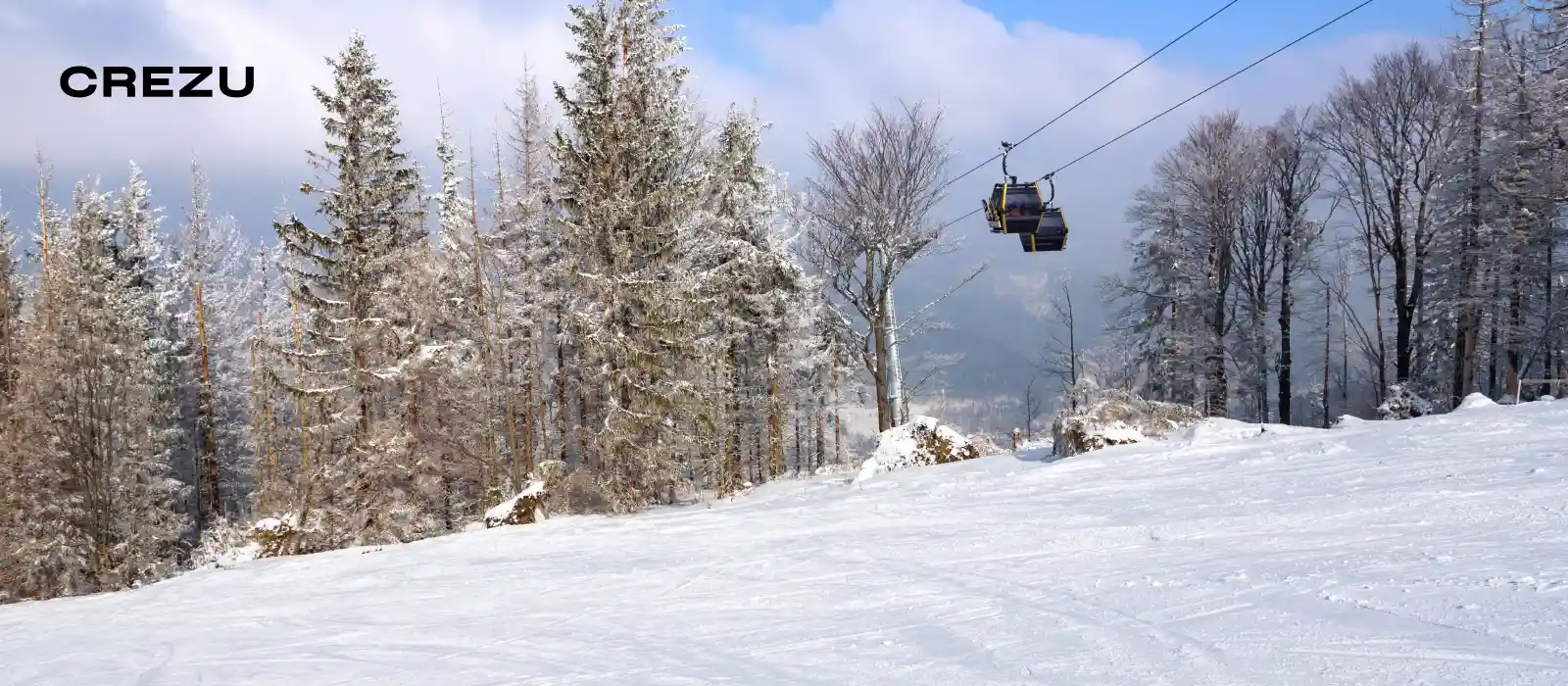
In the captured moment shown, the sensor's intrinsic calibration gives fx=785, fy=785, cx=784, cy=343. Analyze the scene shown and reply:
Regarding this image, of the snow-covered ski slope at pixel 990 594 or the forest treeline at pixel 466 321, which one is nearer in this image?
the snow-covered ski slope at pixel 990 594

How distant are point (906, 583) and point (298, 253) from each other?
56.6ft

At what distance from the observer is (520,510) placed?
14.4 m

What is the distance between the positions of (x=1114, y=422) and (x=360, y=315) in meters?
16.7

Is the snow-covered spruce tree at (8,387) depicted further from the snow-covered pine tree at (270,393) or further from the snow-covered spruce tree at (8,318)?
the snow-covered pine tree at (270,393)

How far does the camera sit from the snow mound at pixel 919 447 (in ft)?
55.1

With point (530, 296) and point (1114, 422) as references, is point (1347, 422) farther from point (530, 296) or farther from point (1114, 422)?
point (530, 296)

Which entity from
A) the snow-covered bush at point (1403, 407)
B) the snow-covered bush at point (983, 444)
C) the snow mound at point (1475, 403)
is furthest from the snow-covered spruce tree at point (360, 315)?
the snow-covered bush at point (1403, 407)

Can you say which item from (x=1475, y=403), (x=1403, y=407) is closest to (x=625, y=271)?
(x=1475, y=403)

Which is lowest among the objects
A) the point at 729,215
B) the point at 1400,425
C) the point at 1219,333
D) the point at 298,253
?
the point at 1400,425

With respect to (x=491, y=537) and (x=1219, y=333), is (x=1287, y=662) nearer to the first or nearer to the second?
(x=491, y=537)

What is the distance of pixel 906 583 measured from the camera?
7.22 meters

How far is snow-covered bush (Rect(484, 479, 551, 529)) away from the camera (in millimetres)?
14273

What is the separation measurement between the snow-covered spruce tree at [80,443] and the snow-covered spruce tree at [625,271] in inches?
422

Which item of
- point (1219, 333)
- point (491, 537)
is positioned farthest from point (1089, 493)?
point (1219, 333)
